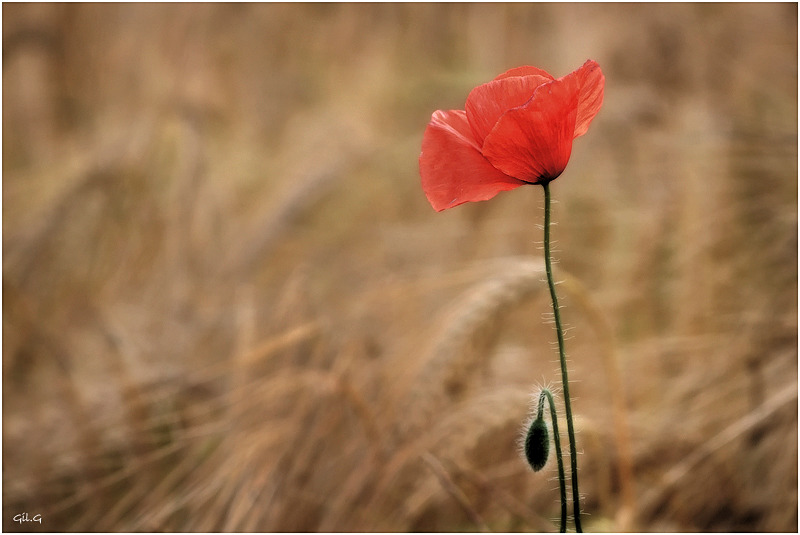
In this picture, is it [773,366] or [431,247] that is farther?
[431,247]

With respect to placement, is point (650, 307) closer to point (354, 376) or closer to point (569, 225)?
point (569, 225)

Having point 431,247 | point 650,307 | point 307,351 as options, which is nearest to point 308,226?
point 431,247
